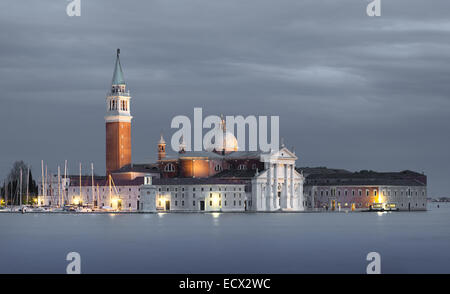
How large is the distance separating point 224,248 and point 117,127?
180ft

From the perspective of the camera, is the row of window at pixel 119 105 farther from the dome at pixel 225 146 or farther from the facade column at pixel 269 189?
the facade column at pixel 269 189

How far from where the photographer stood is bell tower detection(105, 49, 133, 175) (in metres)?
99.7

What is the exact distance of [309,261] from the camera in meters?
39.6

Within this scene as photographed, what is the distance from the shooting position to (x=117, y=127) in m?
99.6

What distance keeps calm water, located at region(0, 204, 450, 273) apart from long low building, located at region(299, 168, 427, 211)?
113 ft

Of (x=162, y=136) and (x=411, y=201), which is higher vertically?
(x=162, y=136)

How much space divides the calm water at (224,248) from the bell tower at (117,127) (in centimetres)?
3372

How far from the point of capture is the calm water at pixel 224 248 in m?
37.5

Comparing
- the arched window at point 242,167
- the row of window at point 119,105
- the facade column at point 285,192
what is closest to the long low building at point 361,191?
the facade column at point 285,192

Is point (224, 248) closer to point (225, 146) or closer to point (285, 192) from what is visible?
point (285, 192)

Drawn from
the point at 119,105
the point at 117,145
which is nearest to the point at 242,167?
the point at 117,145
